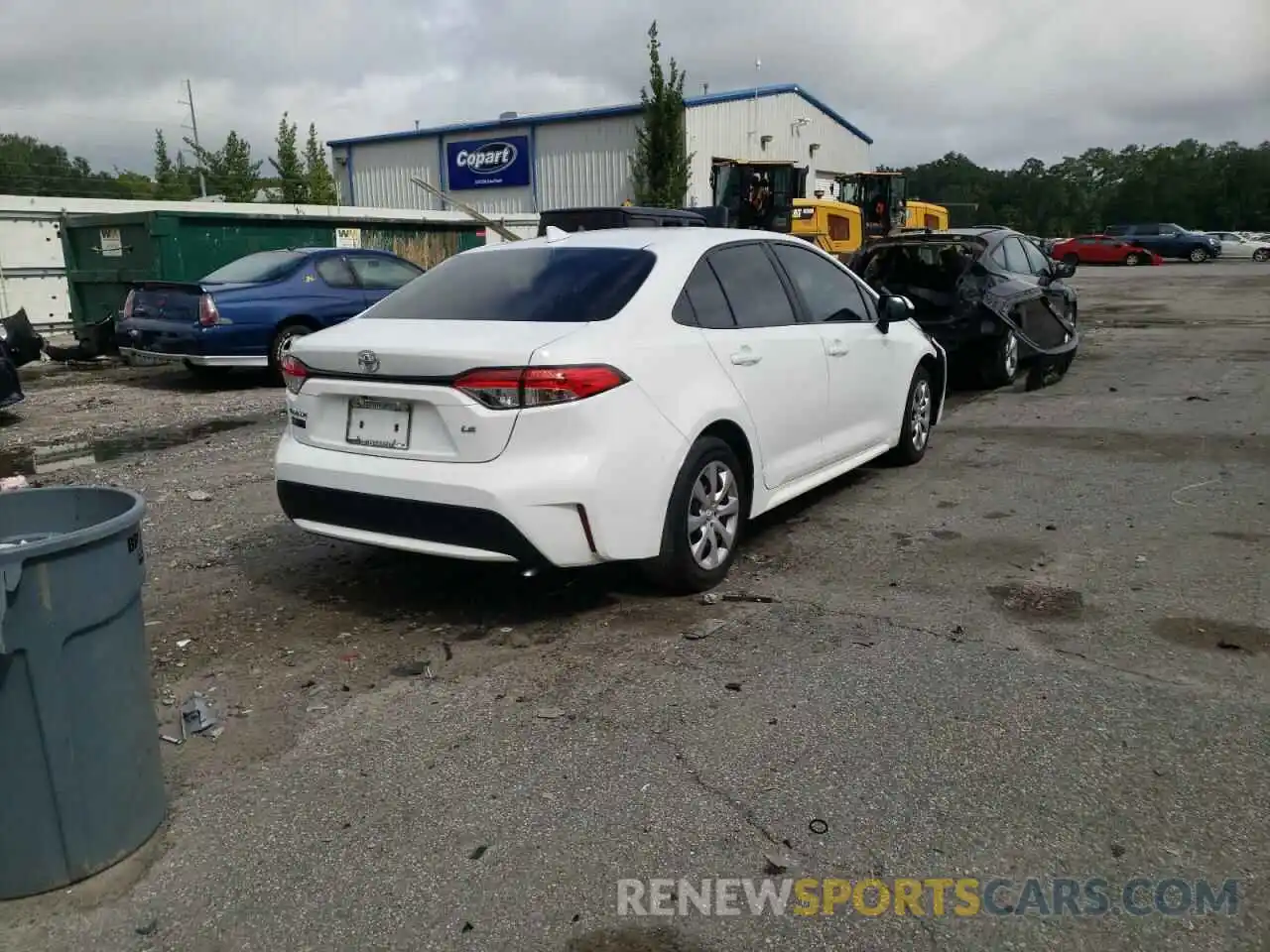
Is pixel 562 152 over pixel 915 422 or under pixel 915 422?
over

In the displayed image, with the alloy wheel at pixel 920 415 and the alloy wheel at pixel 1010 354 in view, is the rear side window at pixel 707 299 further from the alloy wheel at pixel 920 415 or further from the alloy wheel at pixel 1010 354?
the alloy wheel at pixel 1010 354

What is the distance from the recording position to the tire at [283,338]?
37.8 feet

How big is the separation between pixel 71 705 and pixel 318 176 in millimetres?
42893

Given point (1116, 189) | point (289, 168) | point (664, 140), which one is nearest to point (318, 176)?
point (289, 168)

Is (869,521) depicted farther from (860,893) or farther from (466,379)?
(860,893)

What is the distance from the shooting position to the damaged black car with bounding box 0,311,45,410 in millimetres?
9305

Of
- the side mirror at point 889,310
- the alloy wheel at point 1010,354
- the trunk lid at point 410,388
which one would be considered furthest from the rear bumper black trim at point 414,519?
the alloy wheel at point 1010,354

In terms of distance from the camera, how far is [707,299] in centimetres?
500

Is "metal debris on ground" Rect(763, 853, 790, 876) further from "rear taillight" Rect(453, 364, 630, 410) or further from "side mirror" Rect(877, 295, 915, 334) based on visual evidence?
"side mirror" Rect(877, 295, 915, 334)

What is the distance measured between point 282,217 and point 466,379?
11455 millimetres

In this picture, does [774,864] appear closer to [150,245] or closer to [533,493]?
[533,493]

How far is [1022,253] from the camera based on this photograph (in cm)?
1158

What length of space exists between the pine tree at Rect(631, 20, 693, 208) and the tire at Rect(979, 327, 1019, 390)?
74.5 feet

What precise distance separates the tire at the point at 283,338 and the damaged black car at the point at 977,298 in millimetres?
6100
